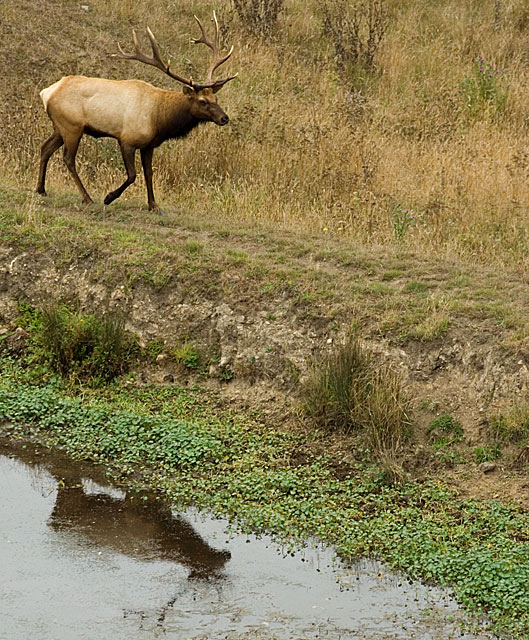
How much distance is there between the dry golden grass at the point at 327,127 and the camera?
1062cm

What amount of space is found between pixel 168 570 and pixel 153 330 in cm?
330

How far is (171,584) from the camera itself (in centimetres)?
585

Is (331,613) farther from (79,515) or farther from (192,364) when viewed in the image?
(192,364)

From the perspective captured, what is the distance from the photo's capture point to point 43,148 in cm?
1081

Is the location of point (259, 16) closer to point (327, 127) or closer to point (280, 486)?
point (327, 127)

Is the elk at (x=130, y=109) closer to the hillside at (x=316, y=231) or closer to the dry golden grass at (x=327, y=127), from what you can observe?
the hillside at (x=316, y=231)

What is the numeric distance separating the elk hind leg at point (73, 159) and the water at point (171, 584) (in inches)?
176

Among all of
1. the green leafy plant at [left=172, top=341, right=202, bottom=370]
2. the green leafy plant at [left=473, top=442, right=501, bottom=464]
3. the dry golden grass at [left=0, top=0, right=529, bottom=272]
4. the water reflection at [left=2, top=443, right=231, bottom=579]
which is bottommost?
the water reflection at [left=2, top=443, right=231, bottom=579]

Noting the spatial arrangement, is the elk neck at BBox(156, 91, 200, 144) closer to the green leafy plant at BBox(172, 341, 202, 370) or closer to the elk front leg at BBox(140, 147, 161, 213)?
the elk front leg at BBox(140, 147, 161, 213)

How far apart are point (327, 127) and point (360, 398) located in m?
5.99

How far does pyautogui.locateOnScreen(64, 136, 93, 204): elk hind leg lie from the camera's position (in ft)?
34.1

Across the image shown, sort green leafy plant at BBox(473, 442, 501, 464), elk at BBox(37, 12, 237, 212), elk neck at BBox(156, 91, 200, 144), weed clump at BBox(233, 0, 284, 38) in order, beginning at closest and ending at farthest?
green leafy plant at BBox(473, 442, 501, 464) → elk at BBox(37, 12, 237, 212) → elk neck at BBox(156, 91, 200, 144) → weed clump at BBox(233, 0, 284, 38)

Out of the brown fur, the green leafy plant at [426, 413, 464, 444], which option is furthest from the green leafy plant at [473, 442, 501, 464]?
the brown fur

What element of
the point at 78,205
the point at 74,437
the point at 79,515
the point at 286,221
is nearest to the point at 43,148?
the point at 78,205
